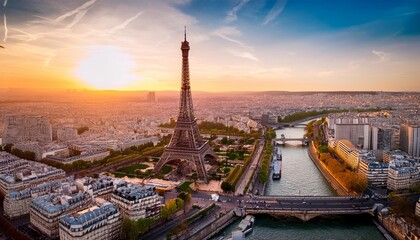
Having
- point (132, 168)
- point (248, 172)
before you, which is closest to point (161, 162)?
point (132, 168)

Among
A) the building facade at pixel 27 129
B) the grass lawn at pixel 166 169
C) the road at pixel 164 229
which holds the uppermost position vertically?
the building facade at pixel 27 129

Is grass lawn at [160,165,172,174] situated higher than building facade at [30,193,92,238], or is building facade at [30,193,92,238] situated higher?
building facade at [30,193,92,238]

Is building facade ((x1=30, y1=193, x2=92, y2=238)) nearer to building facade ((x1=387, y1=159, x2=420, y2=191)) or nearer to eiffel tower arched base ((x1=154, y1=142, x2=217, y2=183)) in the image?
eiffel tower arched base ((x1=154, y1=142, x2=217, y2=183))

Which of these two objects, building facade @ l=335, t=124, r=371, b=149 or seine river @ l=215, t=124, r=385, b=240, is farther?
building facade @ l=335, t=124, r=371, b=149

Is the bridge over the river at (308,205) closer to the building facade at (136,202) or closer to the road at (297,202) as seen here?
the road at (297,202)

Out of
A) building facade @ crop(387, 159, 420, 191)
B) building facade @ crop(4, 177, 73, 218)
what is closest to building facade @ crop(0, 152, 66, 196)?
building facade @ crop(4, 177, 73, 218)

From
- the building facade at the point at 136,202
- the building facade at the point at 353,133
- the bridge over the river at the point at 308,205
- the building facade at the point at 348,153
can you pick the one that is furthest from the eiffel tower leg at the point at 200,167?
the building facade at the point at 353,133

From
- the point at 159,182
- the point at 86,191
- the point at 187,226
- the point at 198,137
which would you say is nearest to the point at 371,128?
the point at 198,137

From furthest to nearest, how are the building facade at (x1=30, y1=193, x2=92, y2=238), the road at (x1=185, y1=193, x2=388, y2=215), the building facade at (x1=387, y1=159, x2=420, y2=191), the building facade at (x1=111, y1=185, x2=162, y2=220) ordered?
the building facade at (x1=387, y1=159, x2=420, y2=191) → the road at (x1=185, y1=193, x2=388, y2=215) → the building facade at (x1=111, y1=185, x2=162, y2=220) → the building facade at (x1=30, y1=193, x2=92, y2=238)

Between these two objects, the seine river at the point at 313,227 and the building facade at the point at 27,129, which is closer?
the seine river at the point at 313,227

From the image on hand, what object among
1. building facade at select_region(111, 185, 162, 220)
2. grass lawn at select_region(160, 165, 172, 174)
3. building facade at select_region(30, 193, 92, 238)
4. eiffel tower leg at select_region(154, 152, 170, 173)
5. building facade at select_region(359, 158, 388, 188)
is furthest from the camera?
grass lawn at select_region(160, 165, 172, 174)

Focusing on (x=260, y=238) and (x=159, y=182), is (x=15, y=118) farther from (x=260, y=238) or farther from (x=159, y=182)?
(x=260, y=238)
